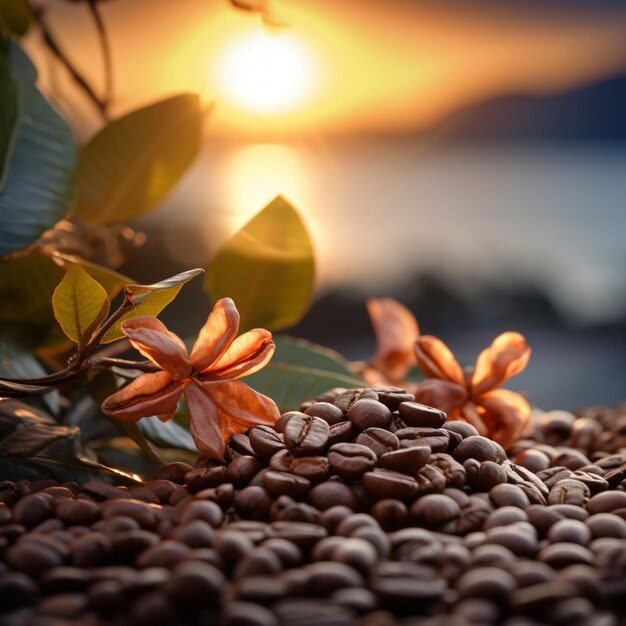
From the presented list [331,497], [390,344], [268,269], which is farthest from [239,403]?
[390,344]

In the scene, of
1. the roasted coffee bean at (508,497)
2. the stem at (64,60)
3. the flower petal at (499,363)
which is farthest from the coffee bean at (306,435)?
the stem at (64,60)

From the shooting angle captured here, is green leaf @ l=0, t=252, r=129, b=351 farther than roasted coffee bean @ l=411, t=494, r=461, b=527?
Yes

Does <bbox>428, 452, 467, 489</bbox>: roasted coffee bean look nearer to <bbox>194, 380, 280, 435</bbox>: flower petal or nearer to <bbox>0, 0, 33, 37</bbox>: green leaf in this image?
<bbox>194, 380, 280, 435</bbox>: flower petal

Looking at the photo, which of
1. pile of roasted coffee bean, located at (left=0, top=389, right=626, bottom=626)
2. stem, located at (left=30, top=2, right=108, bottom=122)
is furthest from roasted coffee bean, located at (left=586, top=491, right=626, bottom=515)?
stem, located at (left=30, top=2, right=108, bottom=122)

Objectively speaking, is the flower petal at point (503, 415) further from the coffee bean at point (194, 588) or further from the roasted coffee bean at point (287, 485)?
the coffee bean at point (194, 588)

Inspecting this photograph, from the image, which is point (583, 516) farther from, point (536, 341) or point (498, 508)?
point (536, 341)
